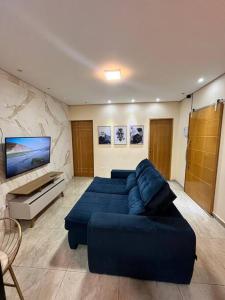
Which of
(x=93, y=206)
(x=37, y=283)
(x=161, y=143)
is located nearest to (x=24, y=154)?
(x=93, y=206)

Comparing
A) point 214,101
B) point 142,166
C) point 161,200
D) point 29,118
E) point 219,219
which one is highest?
point 214,101

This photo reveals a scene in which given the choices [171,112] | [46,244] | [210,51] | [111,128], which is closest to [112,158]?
[111,128]

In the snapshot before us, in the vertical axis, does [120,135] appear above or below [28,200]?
above

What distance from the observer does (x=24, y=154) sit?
2.60m

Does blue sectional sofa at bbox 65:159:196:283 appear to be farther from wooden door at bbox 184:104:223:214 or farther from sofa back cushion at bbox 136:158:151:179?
wooden door at bbox 184:104:223:214

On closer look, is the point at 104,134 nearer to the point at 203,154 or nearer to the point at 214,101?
the point at 203,154

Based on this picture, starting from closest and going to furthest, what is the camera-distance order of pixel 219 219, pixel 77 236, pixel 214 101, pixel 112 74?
1. pixel 77 236
2. pixel 112 74
3. pixel 219 219
4. pixel 214 101

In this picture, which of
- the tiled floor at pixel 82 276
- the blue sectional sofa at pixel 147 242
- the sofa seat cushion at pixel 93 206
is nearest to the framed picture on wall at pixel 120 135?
the sofa seat cushion at pixel 93 206

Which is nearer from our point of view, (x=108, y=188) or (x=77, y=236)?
(x=77, y=236)

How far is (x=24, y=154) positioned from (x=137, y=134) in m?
3.13

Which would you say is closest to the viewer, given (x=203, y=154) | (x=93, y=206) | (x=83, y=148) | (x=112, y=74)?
(x=93, y=206)

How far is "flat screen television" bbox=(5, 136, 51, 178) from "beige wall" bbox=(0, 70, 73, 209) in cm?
10

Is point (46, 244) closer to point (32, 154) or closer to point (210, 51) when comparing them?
point (32, 154)

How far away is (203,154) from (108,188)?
6.61 feet
